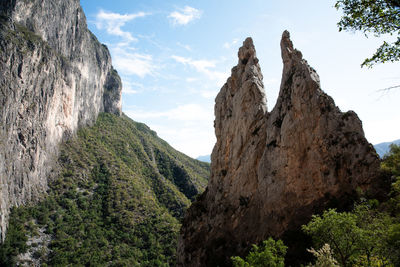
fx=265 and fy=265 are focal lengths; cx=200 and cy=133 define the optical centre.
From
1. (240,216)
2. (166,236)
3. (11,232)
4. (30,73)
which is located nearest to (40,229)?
(11,232)

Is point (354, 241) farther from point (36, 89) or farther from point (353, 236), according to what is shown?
point (36, 89)

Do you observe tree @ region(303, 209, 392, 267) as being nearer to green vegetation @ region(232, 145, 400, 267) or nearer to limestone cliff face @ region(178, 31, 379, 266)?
green vegetation @ region(232, 145, 400, 267)

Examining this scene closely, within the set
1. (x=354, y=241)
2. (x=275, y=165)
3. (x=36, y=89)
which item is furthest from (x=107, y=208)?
(x=354, y=241)

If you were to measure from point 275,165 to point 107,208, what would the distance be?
2588 inches

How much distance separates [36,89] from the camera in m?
82.1

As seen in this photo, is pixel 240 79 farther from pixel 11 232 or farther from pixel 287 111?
pixel 11 232

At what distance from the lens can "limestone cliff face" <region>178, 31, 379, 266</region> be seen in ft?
86.0

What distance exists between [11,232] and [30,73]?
149 feet

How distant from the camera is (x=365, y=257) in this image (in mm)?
13109

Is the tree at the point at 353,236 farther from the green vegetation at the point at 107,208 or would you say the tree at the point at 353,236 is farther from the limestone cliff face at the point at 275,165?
the green vegetation at the point at 107,208

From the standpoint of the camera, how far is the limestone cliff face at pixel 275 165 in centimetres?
2622

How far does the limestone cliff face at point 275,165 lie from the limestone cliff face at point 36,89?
52559 millimetres

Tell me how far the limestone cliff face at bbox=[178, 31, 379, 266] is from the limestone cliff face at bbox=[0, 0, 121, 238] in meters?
52.6

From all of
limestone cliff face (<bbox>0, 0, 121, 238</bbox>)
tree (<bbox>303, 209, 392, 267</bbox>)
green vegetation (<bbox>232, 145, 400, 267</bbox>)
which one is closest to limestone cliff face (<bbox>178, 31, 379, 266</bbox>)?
green vegetation (<bbox>232, 145, 400, 267</bbox>)
